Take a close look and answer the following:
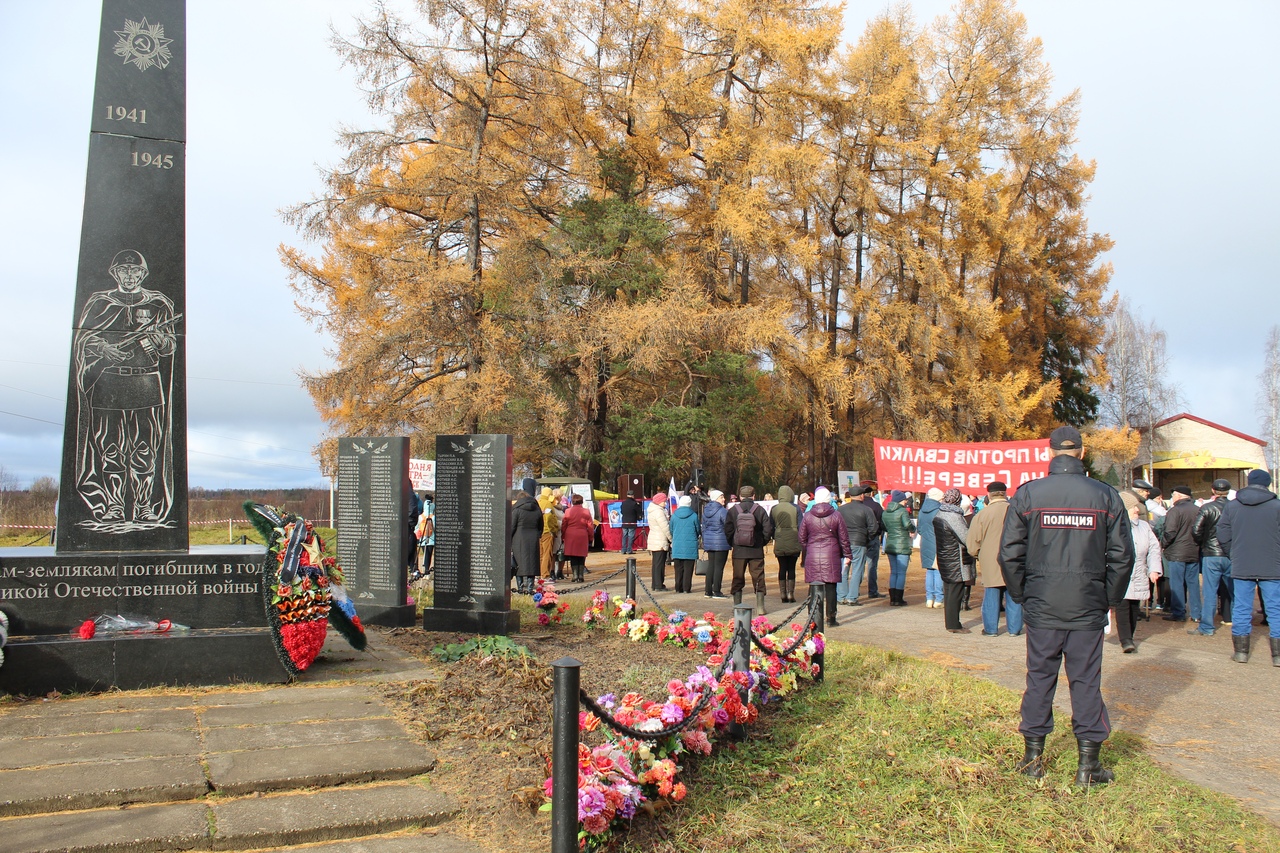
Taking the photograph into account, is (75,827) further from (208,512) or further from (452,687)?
(208,512)

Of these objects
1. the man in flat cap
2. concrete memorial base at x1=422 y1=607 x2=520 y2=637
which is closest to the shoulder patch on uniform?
the man in flat cap

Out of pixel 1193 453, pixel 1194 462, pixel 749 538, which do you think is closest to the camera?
pixel 749 538

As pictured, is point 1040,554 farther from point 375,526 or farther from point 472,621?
point 375,526

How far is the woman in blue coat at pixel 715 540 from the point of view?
13.9 metres

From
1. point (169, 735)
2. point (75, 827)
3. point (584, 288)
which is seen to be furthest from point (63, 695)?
point (584, 288)

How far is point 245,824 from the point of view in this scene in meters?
4.10

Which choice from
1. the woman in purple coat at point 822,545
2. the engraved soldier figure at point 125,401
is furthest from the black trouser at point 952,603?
the engraved soldier figure at point 125,401

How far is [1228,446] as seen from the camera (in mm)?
48500

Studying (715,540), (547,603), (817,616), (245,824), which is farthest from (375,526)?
(245,824)

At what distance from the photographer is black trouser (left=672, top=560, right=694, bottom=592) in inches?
574

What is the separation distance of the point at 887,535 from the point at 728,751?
28.5 ft

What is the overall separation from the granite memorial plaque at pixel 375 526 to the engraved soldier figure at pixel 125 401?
3042 millimetres

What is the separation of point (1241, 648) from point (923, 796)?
615 cm

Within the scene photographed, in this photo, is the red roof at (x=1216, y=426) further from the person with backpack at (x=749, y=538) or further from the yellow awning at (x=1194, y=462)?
the person with backpack at (x=749, y=538)
